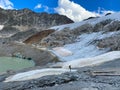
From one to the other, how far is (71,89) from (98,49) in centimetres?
3233

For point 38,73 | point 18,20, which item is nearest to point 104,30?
point 38,73

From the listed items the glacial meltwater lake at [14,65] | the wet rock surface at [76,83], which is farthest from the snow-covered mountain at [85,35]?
the wet rock surface at [76,83]

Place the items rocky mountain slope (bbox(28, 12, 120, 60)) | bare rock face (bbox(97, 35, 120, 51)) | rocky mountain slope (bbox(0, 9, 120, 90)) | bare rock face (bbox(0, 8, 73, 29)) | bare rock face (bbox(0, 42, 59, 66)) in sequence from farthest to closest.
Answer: bare rock face (bbox(0, 8, 73, 29))
rocky mountain slope (bbox(28, 12, 120, 60))
bare rock face (bbox(0, 42, 59, 66))
bare rock face (bbox(97, 35, 120, 51))
rocky mountain slope (bbox(0, 9, 120, 90))

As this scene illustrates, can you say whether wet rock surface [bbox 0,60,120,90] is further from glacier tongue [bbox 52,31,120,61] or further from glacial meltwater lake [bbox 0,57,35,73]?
glacier tongue [bbox 52,31,120,61]

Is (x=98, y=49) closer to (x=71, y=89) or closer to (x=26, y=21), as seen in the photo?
(x=71, y=89)

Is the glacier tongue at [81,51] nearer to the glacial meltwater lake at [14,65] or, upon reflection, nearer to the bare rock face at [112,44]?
the bare rock face at [112,44]

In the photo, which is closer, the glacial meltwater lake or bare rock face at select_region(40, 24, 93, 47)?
the glacial meltwater lake

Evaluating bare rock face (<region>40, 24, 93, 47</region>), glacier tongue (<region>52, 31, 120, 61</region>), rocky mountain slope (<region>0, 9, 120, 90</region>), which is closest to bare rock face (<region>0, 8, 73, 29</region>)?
rocky mountain slope (<region>0, 9, 120, 90</region>)

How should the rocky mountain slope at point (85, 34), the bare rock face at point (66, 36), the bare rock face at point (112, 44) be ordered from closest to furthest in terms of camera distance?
the bare rock face at point (112, 44) < the rocky mountain slope at point (85, 34) < the bare rock face at point (66, 36)

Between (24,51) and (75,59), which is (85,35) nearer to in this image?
(24,51)

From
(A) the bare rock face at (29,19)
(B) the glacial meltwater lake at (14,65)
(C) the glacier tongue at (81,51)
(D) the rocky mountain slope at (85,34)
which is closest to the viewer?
(B) the glacial meltwater lake at (14,65)

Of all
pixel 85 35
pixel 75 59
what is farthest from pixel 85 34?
pixel 75 59

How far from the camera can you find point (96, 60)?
29.6 meters

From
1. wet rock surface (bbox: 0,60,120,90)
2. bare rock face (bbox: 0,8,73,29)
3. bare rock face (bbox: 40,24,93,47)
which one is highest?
bare rock face (bbox: 0,8,73,29)
